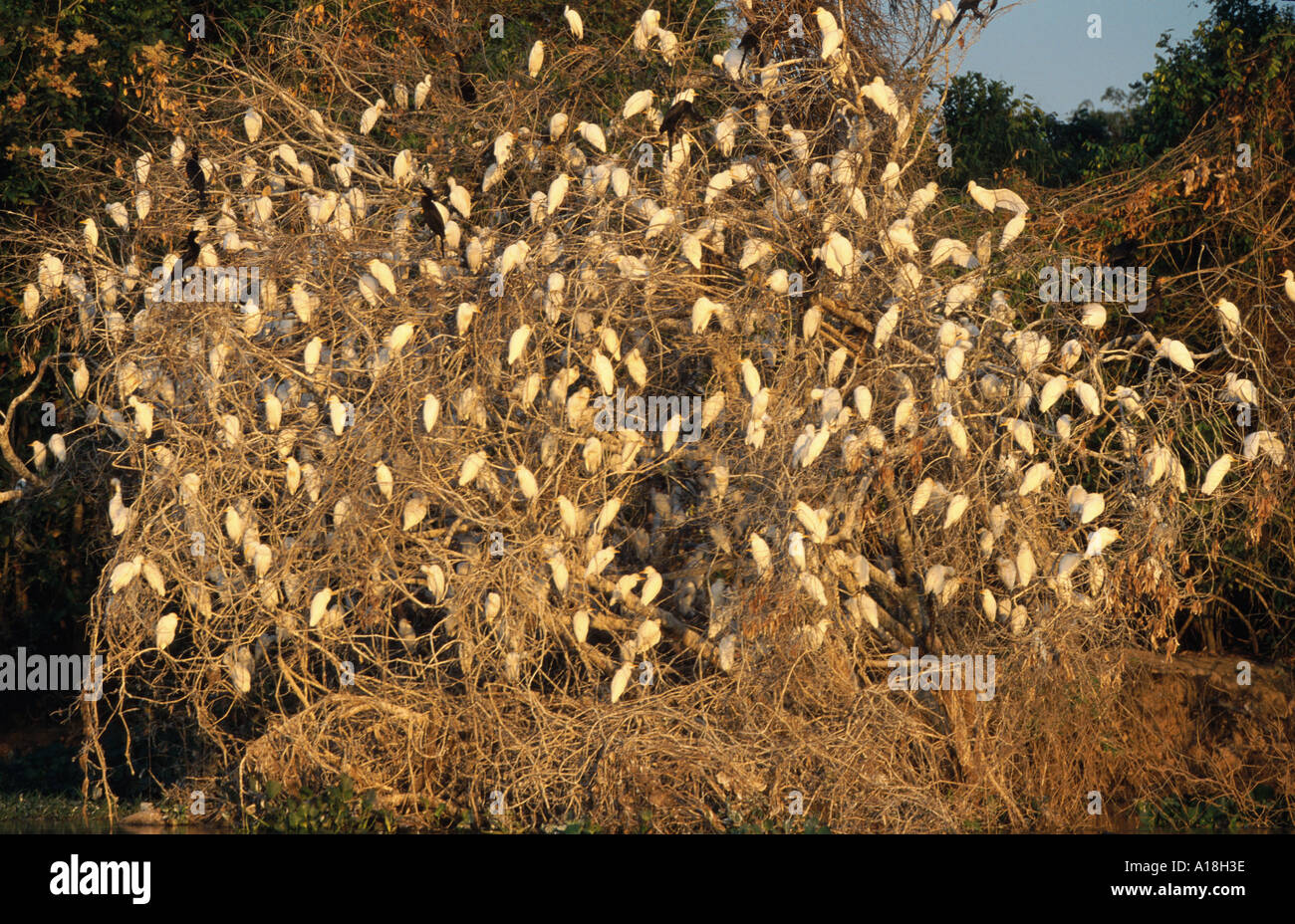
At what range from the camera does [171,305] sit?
5.16 meters

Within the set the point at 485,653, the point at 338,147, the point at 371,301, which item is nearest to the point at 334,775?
the point at 485,653

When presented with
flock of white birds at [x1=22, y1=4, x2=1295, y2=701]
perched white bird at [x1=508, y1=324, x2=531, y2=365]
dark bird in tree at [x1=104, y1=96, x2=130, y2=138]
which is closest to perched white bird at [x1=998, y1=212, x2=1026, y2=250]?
flock of white birds at [x1=22, y1=4, x2=1295, y2=701]

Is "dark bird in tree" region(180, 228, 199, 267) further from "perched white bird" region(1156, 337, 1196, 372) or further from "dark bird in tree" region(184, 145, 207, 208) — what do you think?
"perched white bird" region(1156, 337, 1196, 372)

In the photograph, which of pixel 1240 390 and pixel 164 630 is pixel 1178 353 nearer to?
pixel 1240 390

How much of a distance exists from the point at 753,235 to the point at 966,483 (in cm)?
120

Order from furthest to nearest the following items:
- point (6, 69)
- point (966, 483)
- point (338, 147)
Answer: point (6, 69) → point (338, 147) → point (966, 483)

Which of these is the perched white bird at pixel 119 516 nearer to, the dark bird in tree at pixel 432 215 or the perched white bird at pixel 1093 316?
the dark bird in tree at pixel 432 215

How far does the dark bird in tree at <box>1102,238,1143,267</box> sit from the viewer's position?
6141mm

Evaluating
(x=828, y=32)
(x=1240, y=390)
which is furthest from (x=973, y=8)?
(x=1240, y=390)

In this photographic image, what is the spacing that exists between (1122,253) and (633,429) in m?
2.47

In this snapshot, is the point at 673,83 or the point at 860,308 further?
the point at 673,83

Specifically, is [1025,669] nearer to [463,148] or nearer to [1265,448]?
[1265,448]

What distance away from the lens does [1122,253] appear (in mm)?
6086

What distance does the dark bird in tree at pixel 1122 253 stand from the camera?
6.14 m
